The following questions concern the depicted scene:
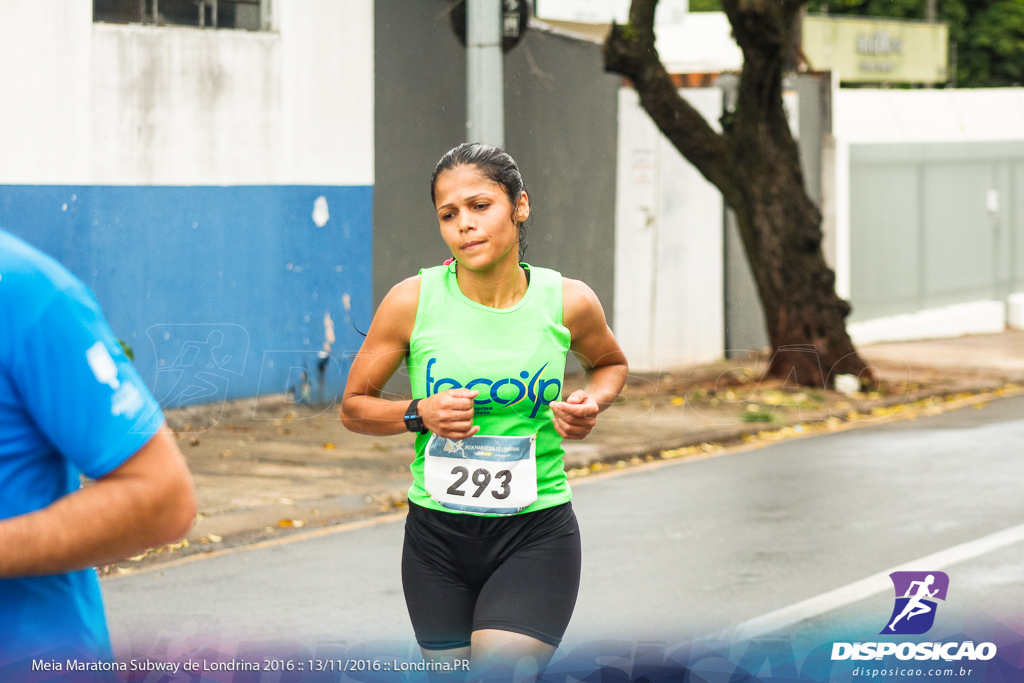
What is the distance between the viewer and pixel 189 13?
1187 centimetres

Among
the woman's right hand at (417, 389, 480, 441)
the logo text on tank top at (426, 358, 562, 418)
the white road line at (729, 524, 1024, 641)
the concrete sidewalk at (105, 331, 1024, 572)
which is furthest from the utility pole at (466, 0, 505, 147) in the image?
the woman's right hand at (417, 389, 480, 441)

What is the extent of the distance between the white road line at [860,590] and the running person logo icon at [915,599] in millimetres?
91

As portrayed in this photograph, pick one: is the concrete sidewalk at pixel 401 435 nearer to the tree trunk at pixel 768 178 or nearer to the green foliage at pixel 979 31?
the tree trunk at pixel 768 178

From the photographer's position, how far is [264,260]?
40.8 feet

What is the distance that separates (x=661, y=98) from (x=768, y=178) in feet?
4.41

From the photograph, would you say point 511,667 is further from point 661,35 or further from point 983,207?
point 661,35

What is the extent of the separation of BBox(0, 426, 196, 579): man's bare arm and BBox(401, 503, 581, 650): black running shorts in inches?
68.0

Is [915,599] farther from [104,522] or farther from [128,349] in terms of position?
[128,349]

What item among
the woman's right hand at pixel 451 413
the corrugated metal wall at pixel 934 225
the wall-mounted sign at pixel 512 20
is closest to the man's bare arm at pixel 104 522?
the woman's right hand at pixel 451 413

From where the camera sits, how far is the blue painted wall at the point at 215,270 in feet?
36.9

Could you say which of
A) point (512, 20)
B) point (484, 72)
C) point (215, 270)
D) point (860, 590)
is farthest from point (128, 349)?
point (860, 590)

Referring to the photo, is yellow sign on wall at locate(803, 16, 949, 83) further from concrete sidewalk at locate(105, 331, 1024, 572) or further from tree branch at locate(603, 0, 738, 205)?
tree branch at locate(603, 0, 738, 205)

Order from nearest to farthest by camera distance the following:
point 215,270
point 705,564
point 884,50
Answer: point 705,564, point 215,270, point 884,50

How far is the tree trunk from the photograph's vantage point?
13.9 meters
